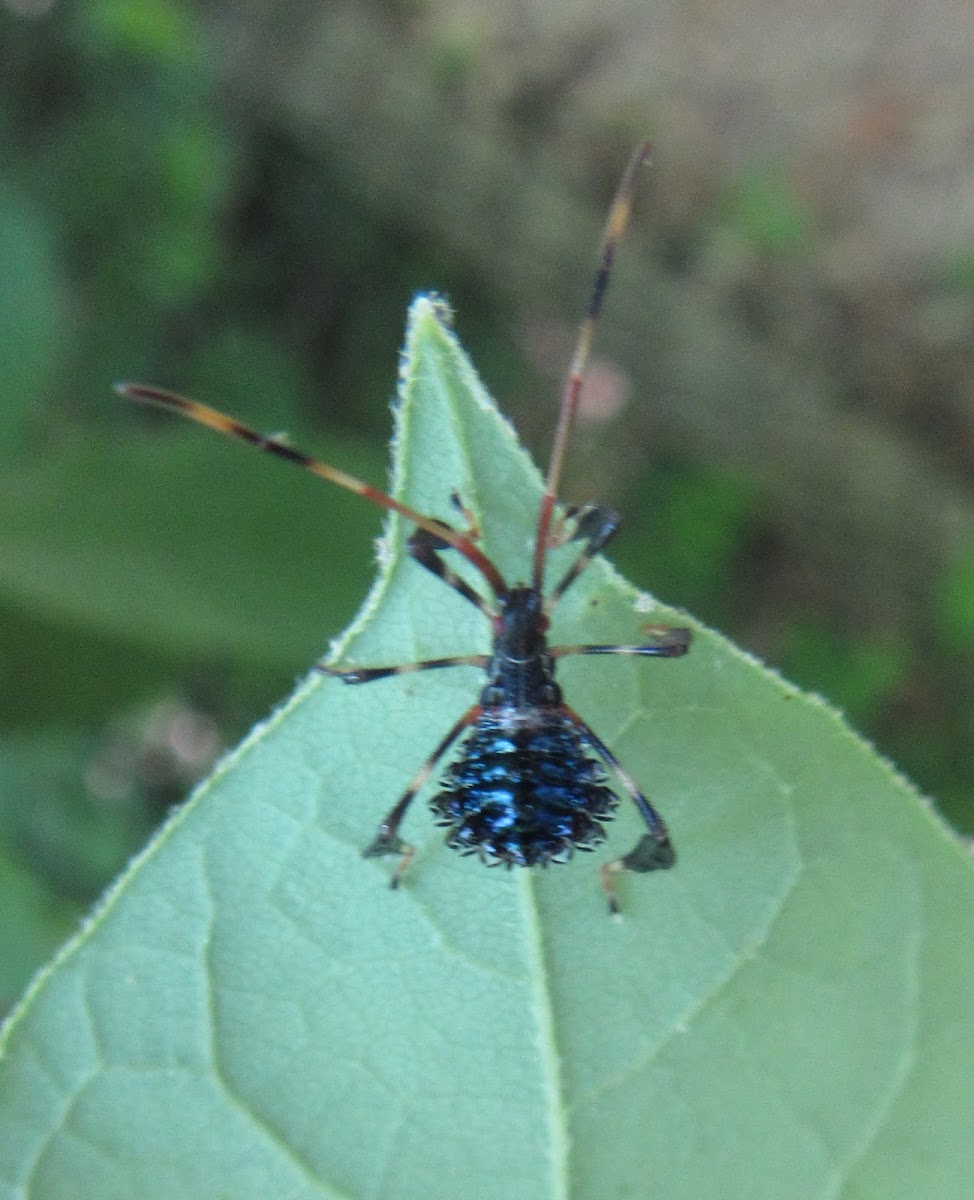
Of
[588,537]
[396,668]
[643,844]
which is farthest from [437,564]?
[643,844]

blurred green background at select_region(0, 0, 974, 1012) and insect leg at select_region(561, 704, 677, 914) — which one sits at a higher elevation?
blurred green background at select_region(0, 0, 974, 1012)

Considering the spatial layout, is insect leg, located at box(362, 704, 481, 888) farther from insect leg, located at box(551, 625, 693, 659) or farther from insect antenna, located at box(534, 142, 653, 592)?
insect antenna, located at box(534, 142, 653, 592)

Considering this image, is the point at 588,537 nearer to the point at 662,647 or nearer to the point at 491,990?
the point at 662,647

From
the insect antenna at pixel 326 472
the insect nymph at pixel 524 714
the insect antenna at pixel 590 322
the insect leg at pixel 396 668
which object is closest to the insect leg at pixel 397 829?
the insect nymph at pixel 524 714

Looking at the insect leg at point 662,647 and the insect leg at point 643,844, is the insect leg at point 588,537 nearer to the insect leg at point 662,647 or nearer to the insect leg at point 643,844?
the insect leg at point 662,647

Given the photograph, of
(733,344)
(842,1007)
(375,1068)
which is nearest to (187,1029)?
(375,1068)

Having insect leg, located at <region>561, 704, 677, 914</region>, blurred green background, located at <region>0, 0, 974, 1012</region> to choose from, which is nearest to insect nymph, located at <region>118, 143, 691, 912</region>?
insect leg, located at <region>561, 704, 677, 914</region>

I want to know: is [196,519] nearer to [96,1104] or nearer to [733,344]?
[96,1104]
